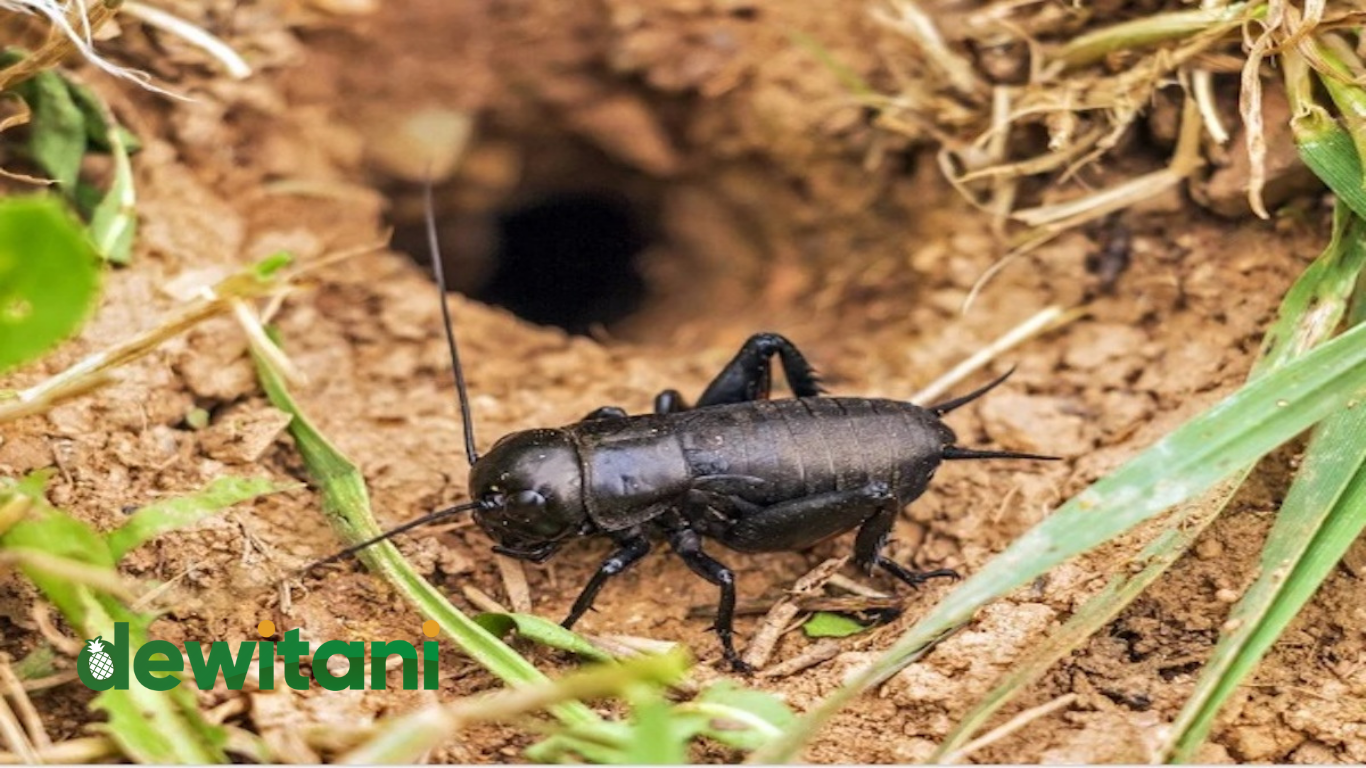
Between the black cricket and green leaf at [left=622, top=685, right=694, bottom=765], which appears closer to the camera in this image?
green leaf at [left=622, top=685, right=694, bottom=765]

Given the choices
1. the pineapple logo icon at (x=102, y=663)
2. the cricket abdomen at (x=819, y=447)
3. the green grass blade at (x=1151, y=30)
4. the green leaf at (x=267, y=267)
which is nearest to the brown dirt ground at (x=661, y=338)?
the pineapple logo icon at (x=102, y=663)

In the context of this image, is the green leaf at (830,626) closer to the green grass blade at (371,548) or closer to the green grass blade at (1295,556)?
the green grass blade at (371,548)

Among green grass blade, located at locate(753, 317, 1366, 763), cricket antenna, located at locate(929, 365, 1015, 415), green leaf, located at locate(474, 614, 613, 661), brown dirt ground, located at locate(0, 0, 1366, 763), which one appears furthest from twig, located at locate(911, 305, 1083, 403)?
green leaf, located at locate(474, 614, 613, 661)

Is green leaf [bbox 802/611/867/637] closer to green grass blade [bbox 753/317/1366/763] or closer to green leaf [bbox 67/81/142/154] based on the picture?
green grass blade [bbox 753/317/1366/763]

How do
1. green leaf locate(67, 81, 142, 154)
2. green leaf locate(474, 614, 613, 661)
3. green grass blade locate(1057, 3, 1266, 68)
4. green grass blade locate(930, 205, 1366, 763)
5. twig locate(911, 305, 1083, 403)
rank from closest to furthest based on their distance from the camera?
1. green grass blade locate(930, 205, 1366, 763)
2. green leaf locate(474, 614, 613, 661)
3. green grass blade locate(1057, 3, 1266, 68)
4. green leaf locate(67, 81, 142, 154)
5. twig locate(911, 305, 1083, 403)

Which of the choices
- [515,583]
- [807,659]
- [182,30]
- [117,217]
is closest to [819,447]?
[807,659]

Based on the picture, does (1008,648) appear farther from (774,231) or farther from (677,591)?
(774,231)

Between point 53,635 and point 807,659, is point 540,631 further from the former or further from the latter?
point 53,635

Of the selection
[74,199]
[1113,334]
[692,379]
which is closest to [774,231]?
[692,379]
